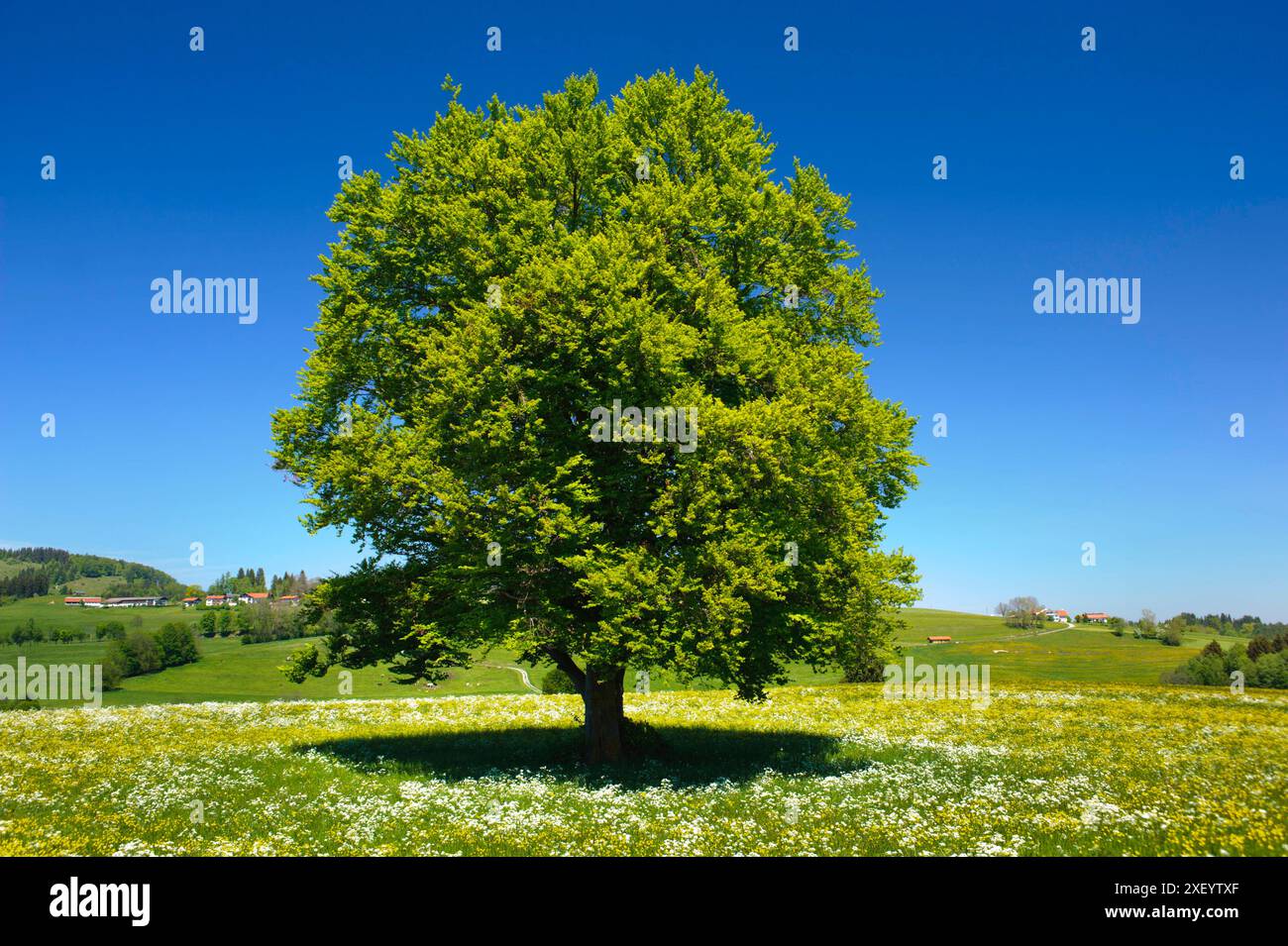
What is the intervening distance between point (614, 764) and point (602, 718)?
1552 mm

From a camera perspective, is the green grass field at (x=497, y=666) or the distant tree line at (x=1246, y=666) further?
the green grass field at (x=497, y=666)

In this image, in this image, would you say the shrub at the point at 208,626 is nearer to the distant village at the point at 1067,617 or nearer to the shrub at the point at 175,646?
the shrub at the point at 175,646

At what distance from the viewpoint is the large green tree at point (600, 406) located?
67.3 feet

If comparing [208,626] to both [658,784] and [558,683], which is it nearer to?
[558,683]

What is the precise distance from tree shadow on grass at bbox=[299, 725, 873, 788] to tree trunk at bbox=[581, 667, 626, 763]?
0.61 m

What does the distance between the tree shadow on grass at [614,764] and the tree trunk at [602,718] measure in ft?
1.99

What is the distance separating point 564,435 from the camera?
22.9 meters

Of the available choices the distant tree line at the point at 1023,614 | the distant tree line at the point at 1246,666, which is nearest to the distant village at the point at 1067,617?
the distant tree line at the point at 1023,614

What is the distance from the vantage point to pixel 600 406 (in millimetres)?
21266

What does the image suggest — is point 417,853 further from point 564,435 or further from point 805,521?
point 805,521

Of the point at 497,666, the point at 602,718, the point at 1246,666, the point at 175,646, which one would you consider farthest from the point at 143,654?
the point at 1246,666
